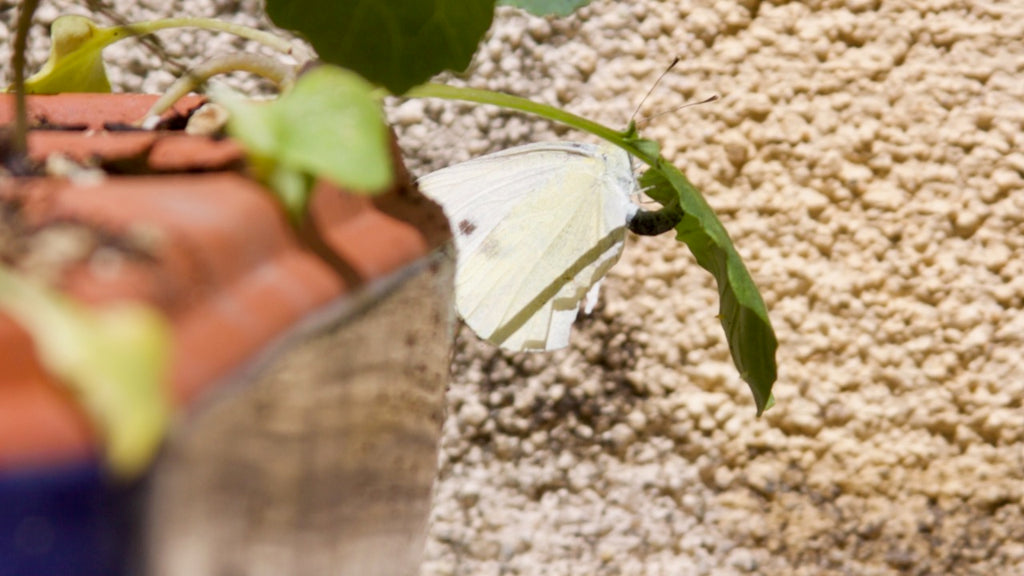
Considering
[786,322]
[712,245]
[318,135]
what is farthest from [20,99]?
[786,322]

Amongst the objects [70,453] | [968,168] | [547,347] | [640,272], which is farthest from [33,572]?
[968,168]

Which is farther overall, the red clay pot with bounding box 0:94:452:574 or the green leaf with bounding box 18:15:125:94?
the green leaf with bounding box 18:15:125:94

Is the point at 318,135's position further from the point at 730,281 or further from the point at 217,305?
the point at 730,281

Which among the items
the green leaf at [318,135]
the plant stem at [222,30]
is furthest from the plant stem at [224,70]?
the green leaf at [318,135]

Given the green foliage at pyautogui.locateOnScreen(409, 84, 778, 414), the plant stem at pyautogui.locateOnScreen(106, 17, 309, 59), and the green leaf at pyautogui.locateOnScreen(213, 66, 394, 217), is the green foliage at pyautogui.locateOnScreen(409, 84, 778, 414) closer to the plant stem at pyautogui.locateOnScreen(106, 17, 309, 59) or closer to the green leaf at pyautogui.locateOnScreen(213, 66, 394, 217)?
the plant stem at pyautogui.locateOnScreen(106, 17, 309, 59)

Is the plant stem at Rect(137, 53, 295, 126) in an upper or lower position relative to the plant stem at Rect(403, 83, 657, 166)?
upper

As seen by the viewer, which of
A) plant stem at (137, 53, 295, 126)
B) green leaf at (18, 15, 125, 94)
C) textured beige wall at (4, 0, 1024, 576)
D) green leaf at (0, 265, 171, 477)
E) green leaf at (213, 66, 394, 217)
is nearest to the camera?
green leaf at (0, 265, 171, 477)

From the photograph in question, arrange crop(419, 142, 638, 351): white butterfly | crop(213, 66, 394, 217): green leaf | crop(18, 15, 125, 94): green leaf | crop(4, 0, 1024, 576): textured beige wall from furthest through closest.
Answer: crop(4, 0, 1024, 576): textured beige wall → crop(419, 142, 638, 351): white butterfly → crop(18, 15, 125, 94): green leaf → crop(213, 66, 394, 217): green leaf

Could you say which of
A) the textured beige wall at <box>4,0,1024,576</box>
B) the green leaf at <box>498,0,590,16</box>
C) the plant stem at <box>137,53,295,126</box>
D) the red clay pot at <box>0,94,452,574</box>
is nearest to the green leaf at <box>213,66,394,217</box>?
the red clay pot at <box>0,94,452,574</box>
